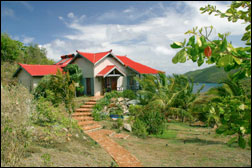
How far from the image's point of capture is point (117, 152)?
27.5ft

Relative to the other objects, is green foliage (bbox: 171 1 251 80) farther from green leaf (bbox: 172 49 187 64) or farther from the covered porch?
the covered porch

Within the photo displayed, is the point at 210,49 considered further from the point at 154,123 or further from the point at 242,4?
the point at 154,123

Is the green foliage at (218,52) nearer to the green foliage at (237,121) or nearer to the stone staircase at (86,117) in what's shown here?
the green foliage at (237,121)

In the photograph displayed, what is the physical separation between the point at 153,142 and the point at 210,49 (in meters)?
9.14

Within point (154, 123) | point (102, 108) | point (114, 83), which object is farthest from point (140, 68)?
point (154, 123)

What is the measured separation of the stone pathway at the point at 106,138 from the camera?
7.39 meters

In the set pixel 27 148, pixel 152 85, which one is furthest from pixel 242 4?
pixel 152 85

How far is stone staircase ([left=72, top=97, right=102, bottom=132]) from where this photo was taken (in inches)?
510

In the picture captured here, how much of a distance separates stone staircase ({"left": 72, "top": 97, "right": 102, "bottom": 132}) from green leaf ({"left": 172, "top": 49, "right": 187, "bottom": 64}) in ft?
37.6

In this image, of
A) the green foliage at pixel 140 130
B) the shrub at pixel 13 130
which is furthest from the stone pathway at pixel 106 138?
the shrub at pixel 13 130

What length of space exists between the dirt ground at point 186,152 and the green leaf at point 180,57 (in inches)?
237

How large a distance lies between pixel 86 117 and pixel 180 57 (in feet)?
47.4

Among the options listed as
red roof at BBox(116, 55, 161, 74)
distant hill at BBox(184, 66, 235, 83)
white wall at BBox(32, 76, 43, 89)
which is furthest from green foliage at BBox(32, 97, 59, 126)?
red roof at BBox(116, 55, 161, 74)

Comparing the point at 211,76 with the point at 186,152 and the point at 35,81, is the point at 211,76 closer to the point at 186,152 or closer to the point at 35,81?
the point at 35,81
